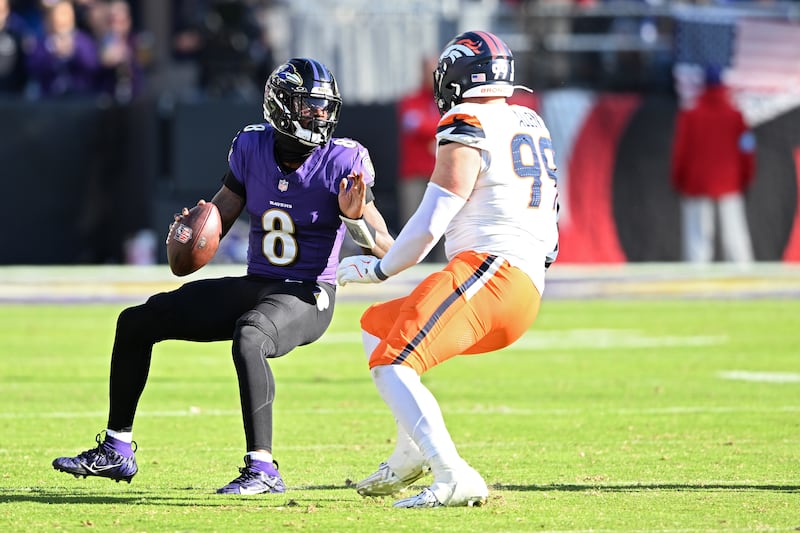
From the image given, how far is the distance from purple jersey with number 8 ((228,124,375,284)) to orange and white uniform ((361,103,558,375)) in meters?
0.64

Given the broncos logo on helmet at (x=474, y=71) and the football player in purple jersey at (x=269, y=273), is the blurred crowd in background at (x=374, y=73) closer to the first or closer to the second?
the football player in purple jersey at (x=269, y=273)

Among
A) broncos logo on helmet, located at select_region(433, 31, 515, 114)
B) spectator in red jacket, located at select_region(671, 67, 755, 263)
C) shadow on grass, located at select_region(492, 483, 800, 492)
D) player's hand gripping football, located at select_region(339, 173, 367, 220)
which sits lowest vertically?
spectator in red jacket, located at select_region(671, 67, 755, 263)

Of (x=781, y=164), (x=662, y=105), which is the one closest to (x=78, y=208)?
(x=662, y=105)

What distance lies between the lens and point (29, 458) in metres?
6.94

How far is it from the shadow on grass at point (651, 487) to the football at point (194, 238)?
1.49 m

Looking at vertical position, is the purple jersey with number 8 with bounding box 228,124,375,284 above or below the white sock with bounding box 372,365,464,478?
above

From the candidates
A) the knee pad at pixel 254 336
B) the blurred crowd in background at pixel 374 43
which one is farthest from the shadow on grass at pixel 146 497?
the blurred crowd in background at pixel 374 43

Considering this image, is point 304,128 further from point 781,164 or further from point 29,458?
point 781,164

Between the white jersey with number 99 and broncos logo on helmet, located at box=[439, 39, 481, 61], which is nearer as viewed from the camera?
the white jersey with number 99

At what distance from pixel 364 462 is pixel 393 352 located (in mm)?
1604

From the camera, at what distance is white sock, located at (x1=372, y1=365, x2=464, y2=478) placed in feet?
17.7

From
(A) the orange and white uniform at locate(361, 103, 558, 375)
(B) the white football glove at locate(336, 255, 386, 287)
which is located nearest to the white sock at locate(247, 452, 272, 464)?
(A) the orange and white uniform at locate(361, 103, 558, 375)

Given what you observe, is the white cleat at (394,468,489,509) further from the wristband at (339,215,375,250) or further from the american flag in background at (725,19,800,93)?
the american flag in background at (725,19,800,93)

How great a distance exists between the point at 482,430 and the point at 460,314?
2.65 metres
